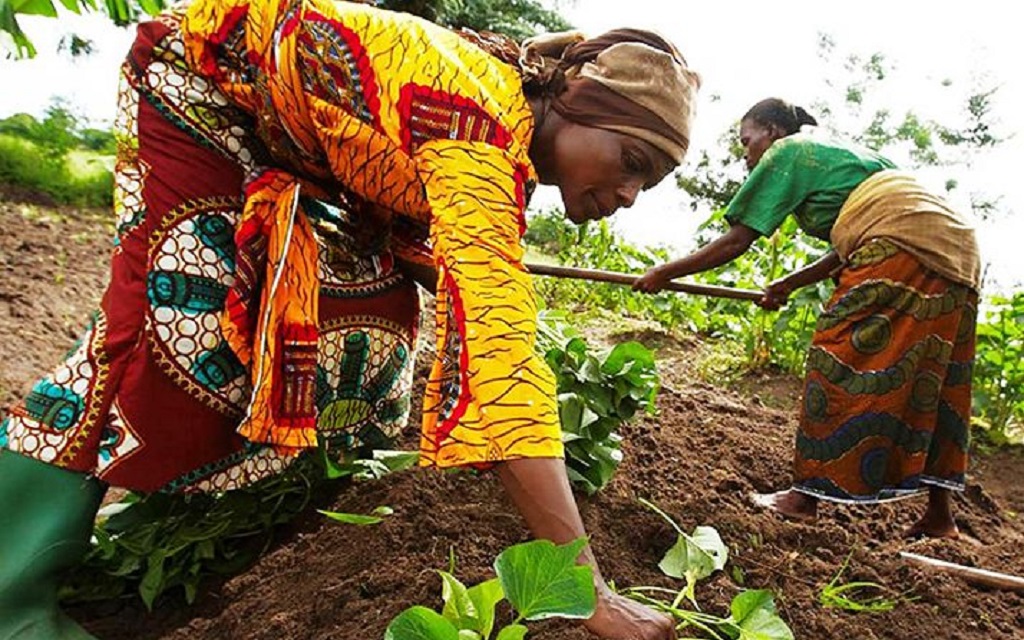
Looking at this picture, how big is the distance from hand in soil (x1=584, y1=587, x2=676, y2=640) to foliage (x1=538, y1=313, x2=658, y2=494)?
0.70 m

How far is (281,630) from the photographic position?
1.49 m

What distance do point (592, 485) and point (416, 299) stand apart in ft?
1.98

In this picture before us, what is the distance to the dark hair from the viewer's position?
2910 mm

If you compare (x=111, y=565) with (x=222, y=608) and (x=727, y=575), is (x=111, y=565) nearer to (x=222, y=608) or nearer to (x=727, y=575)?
(x=222, y=608)

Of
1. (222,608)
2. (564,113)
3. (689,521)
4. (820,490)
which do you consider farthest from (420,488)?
(820,490)

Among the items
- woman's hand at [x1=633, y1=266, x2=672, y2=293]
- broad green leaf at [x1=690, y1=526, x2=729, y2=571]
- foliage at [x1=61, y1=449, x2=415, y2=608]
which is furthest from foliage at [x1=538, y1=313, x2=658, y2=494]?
woman's hand at [x1=633, y1=266, x2=672, y2=293]

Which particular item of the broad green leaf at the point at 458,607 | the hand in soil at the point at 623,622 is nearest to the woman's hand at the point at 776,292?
the hand in soil at the point at 623,622

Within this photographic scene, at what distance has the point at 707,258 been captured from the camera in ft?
9.00

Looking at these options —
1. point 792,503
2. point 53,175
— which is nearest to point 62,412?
point 792,503

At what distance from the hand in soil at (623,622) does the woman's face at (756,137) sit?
204 centimetres

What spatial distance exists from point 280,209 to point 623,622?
3.25 ft

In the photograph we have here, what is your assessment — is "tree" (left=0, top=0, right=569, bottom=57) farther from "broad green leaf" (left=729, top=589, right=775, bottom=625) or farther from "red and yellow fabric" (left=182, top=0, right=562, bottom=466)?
"broad green leaf" (left=729, top=589, right=775, bottom=625)

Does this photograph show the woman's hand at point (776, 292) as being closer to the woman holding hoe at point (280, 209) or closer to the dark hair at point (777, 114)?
the dark hair at point (777, 114)

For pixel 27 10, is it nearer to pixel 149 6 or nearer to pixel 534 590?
pixel 149 6
